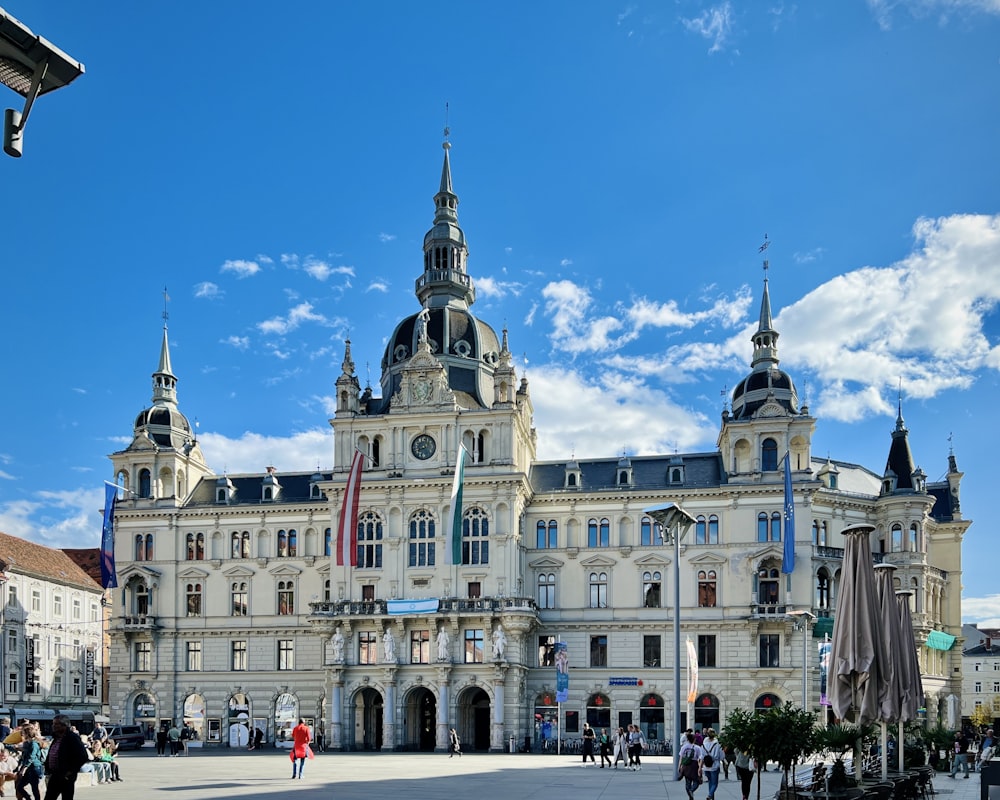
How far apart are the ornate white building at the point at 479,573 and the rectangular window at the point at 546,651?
127 mm

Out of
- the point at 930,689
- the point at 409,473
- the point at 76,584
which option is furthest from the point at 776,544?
the point at 76,584

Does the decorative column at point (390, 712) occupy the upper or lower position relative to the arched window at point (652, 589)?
lower

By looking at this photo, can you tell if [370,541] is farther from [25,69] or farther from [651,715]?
[25,69]

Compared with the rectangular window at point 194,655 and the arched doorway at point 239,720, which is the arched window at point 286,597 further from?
the rectangular window at point 194,655

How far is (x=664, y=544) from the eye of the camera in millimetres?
68562

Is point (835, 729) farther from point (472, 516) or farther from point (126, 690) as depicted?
point (126, 690)

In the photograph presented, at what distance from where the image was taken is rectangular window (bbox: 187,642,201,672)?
243 feet

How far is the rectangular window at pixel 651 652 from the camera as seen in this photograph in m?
67.8

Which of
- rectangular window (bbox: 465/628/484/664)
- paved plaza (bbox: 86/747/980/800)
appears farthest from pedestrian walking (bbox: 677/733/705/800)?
rectangular window (bbox: 465/628/484/664)

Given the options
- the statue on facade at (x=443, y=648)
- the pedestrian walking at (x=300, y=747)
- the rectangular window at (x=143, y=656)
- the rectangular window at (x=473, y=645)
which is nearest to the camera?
the pedestrian walking at (x=300, y=747)

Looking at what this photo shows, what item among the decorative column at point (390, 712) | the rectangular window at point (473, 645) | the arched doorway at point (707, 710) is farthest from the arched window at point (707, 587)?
the decorative column at point (390, 712)

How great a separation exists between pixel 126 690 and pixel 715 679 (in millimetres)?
38196

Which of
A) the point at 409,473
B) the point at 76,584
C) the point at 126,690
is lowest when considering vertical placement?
the point at 126,690

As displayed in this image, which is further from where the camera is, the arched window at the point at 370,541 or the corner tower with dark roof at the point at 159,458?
the corner tower with dark roof at the point at 159,458
